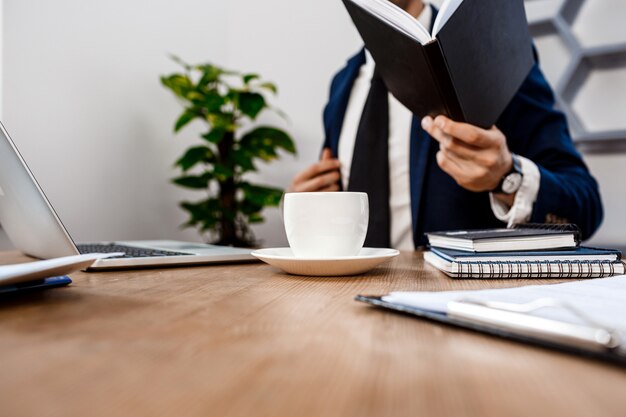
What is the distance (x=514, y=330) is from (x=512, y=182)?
78 centimetres

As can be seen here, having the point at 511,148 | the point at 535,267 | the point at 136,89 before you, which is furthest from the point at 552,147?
the point at 136,89

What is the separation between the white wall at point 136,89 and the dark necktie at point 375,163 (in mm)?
769

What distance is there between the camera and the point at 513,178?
1.02m

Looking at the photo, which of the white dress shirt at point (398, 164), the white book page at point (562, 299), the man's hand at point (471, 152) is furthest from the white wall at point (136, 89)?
the white book page at point (562, 299)

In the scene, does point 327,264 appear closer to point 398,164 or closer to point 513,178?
point 513,178

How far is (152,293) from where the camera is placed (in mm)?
478

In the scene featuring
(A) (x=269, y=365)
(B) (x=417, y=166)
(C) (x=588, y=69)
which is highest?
(C) (x=588, y=69)

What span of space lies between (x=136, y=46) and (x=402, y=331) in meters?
1.96

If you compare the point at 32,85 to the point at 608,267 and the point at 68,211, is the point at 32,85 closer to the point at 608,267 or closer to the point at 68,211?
the point at 68,211

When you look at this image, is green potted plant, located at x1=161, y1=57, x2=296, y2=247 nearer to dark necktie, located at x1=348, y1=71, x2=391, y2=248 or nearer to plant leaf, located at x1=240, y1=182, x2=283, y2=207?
plant leaf, located at x1=240, y1=182, x2=283, y2=207

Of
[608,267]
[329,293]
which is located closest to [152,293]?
[329,293]

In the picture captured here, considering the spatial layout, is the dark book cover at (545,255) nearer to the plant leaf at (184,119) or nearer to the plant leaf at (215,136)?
the plant leaf at (215,136)

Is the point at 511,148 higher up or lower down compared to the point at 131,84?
lower down

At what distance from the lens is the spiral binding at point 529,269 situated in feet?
1.88
